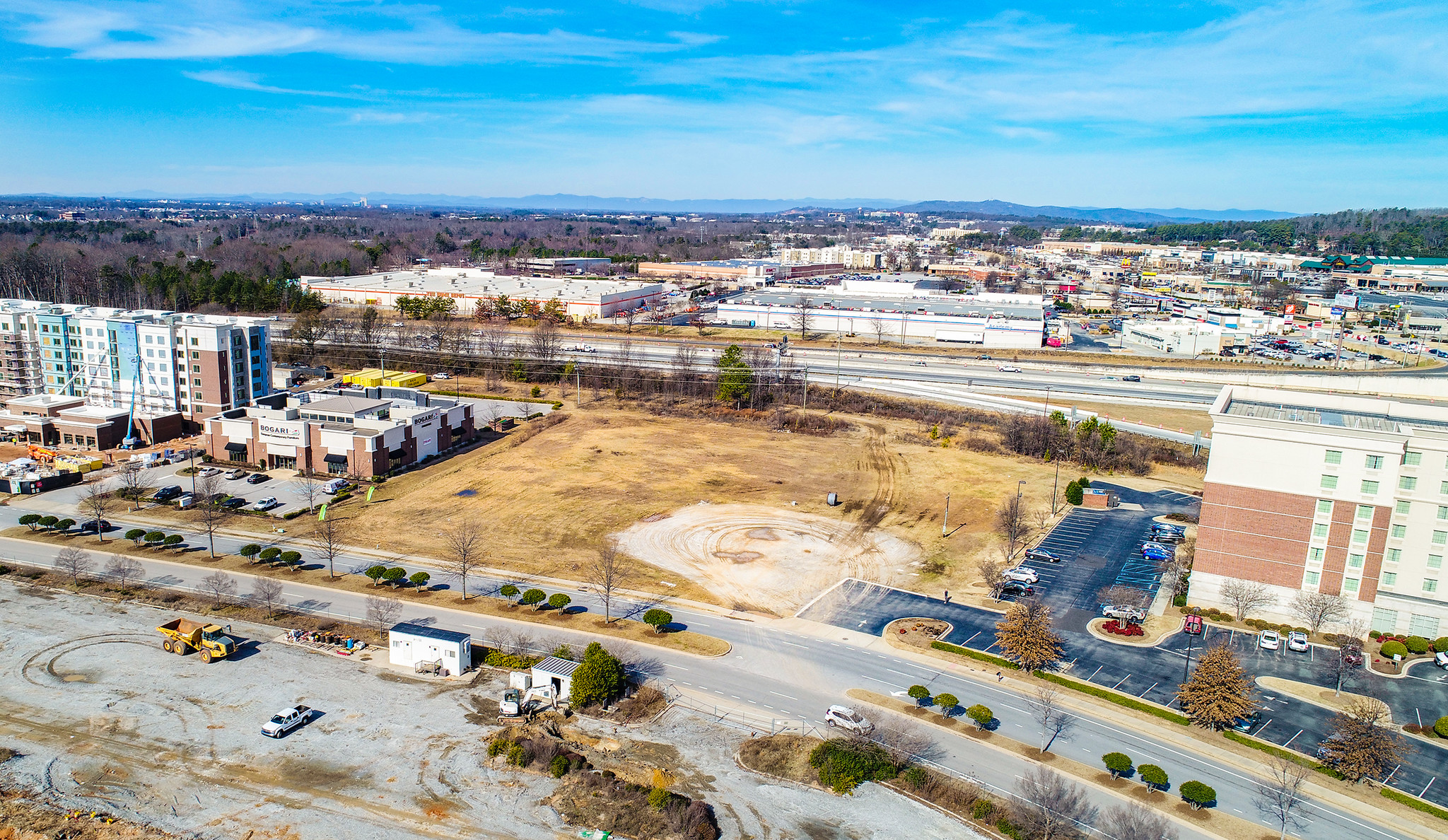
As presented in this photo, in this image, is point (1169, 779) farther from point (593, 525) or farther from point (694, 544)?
point (593, 525)

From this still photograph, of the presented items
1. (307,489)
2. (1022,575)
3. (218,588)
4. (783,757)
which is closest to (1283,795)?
(783,757)

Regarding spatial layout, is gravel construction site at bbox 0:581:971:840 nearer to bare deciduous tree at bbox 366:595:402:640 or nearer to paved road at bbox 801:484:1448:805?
bare deciduous tree at bbox 366:595:402:640

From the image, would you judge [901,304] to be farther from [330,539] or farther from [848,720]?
[848,720]

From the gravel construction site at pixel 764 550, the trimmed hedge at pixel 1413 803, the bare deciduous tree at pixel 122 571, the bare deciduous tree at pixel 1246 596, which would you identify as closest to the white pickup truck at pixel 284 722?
the bare deciduous tree at pixel 122 571

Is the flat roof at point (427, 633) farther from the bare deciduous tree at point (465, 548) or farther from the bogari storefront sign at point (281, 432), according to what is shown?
the bogari storefront sign at point (281, 432)

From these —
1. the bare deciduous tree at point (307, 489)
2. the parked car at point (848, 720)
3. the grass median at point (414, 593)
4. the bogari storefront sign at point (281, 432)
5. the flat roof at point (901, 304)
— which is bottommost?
the grass median at point (414, 593)
